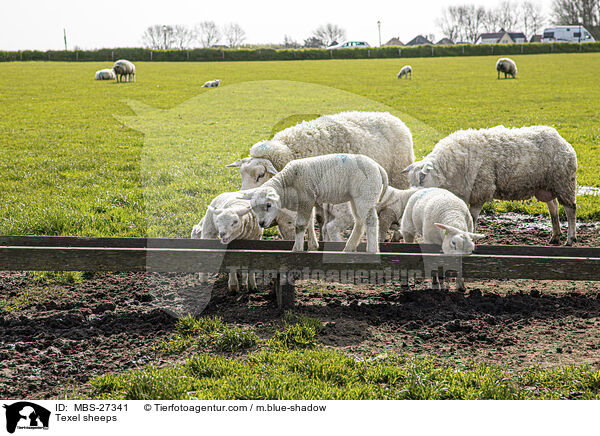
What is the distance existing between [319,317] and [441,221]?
5.25 ft

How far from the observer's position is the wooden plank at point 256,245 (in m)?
5.78

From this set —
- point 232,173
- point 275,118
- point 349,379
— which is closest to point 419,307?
point 349,379

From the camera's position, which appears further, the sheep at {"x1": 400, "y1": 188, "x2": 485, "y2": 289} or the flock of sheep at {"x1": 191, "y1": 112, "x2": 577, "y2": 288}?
the sheep at {"x1": 400, "y1": 188, "x2": 485, "y2": 289}

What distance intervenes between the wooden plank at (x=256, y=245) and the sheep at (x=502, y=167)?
158cm

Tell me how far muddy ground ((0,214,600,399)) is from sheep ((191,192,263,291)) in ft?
0.73

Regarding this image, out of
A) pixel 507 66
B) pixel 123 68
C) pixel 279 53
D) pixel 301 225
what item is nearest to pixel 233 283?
pixel 301 225

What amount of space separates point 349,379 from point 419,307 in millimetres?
1593

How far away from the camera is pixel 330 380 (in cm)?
413

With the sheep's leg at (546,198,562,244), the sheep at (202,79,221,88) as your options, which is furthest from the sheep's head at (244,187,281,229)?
the sheep at (202,79,221,88)

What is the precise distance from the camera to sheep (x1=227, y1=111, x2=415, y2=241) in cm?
654

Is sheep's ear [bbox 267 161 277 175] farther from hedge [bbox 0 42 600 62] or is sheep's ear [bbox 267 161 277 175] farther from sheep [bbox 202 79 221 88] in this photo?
hedge [bbox 0 42 600 62]

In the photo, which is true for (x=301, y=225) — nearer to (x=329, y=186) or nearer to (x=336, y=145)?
(x=329, y=186)

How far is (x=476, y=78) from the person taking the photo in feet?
133
